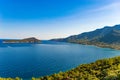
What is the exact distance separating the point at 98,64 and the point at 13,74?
40.6 m

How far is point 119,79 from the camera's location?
114 feet

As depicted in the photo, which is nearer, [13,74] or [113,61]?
[113,61]

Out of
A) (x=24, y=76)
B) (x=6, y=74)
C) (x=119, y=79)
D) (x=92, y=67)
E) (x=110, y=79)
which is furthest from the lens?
(x=6, y=74)

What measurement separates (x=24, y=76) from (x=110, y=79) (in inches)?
2570

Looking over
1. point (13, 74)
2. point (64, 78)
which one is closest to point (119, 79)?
point (64, 78)

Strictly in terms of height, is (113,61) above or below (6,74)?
above

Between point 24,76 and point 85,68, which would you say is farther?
point 24,76

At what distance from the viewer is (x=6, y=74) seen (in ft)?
340

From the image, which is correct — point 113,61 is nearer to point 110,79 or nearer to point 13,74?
point 13,74

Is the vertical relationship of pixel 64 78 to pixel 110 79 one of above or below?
below

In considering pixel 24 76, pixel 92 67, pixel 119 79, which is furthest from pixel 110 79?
pixel 24 76

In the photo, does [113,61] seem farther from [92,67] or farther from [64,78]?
[64,78]

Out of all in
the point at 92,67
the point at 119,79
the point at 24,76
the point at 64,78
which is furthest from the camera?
the point at 24,76

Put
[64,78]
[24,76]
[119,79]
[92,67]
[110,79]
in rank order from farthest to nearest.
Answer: [24,76], [92,67], [64,78], [110,79], [119,79]
